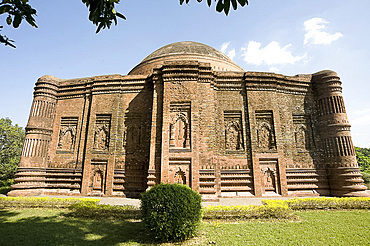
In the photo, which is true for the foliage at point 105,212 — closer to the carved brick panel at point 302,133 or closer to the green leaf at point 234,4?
the green leaf at point 234,4

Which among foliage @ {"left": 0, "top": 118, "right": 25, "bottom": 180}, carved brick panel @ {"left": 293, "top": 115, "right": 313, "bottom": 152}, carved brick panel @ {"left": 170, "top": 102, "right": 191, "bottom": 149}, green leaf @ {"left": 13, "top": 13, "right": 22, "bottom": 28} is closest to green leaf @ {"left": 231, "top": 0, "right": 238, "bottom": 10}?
green leaf @ {"left": 13, "top": 13, "right": 22, "bottom": 28}

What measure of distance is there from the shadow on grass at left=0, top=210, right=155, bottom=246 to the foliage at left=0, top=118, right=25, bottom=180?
48.8 ft

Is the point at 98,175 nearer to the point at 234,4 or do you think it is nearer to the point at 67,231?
the point at 67,231

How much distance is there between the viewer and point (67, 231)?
5215 mm

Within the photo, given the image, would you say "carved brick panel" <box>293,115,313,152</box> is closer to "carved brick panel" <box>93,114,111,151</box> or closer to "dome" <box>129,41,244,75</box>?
"dome" <box>129,41,244,75</box>

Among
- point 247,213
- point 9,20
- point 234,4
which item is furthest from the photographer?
point 247,213

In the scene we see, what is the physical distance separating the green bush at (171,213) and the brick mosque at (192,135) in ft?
11.6

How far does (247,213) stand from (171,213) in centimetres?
277

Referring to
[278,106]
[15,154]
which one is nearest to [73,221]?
[278,106]

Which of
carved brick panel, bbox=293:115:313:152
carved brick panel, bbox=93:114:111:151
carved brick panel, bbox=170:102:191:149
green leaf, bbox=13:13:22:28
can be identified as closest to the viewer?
green leaf, bbox=13:13:22:28

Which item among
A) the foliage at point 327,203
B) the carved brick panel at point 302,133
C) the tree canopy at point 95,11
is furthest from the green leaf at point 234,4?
the carved brick panel at point 302,133

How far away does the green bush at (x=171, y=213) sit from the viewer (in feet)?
15.0

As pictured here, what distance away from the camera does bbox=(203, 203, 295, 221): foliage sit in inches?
238

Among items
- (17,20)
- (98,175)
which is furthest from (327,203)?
(17,20)
